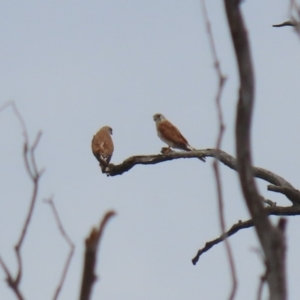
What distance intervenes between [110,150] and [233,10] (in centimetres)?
871

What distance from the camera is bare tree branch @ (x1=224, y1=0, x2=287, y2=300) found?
1.13 m

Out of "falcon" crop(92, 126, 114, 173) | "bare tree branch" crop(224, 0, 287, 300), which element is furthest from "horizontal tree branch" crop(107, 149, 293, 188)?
"bare tree branch" crop(224, 0, 287, 300)

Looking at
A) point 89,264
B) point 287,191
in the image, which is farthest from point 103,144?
point 89,264

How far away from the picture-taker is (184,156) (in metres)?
6.09

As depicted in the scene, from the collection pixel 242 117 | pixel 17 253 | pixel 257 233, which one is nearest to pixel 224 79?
pixel 242 117

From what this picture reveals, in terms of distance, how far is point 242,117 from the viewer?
3.95 feet

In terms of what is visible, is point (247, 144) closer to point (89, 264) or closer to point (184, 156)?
point (89, 264)

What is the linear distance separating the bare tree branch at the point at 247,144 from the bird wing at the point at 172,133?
9970 mm

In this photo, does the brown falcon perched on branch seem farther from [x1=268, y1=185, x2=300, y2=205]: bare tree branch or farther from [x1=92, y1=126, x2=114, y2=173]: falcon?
[x1=268, y1=185, x2=300, y2=205]: bare tree branch

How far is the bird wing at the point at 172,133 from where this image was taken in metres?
11.2

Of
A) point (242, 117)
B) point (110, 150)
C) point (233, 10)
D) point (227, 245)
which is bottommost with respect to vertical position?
point (110, 150)

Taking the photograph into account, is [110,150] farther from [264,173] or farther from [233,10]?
[233,10]

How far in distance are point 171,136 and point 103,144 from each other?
1.69m

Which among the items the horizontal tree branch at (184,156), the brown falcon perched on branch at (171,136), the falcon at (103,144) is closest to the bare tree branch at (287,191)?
the horizontal tree branch at (184,156)
